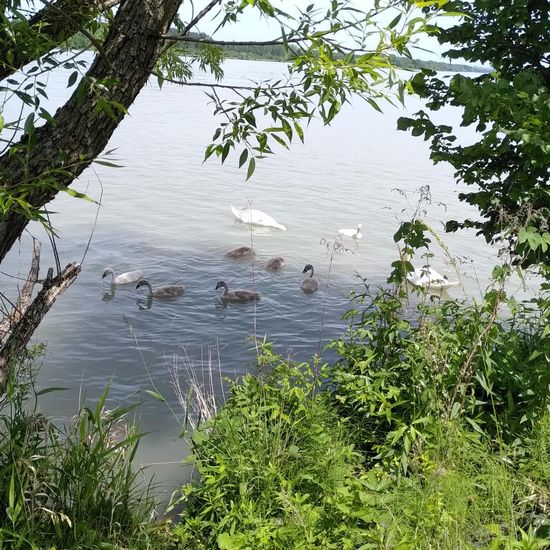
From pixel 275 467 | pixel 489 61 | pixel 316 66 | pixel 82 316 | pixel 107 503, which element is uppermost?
pixel 489 61

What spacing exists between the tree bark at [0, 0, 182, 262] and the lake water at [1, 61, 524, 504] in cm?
99

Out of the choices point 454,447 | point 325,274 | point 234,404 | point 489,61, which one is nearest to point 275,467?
point 234,404

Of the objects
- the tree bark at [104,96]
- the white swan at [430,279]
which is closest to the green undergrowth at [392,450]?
the white swan at [430,279]

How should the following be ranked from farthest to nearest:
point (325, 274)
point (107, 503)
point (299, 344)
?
point (325, 274) → point (299, 344) → point (107, 503)

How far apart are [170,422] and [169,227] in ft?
25.3

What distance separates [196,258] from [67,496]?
804cm

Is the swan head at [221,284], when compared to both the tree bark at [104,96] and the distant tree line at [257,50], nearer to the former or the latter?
the distant tree line at [257,50]

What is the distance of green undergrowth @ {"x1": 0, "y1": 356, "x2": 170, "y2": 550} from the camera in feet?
10.5

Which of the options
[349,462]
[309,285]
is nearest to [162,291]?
[309,285]

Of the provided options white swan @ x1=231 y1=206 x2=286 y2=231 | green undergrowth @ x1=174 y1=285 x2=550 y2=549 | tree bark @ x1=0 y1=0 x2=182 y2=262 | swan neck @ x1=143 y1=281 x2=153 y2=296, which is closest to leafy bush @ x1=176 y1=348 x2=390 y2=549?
green undergrowth @ x1=174 y1=285 x2=550 y2=549

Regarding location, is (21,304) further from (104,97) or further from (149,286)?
(149,286)

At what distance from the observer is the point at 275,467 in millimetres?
3639

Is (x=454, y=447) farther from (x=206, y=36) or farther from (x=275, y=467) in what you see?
(x=206, y=36)

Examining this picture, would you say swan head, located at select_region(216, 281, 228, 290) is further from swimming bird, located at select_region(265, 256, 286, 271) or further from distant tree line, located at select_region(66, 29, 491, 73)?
distant tree line, located at select_region(66, 29, 491, 73)
